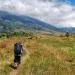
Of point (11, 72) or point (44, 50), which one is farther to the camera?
point (44, 50)

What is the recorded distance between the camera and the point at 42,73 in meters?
25.7

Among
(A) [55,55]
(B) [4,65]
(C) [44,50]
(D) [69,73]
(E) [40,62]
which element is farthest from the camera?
(C) [44,50]

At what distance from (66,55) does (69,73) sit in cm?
1018

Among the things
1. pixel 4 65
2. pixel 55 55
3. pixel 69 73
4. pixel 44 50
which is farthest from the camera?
pixel 44 50

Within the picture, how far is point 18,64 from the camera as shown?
28578mm

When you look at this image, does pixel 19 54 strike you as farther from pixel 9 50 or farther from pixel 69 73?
pixel 9 50

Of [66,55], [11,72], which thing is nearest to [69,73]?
[11,72]

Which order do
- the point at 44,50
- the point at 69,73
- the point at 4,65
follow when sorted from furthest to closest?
the point at 44,50, the point at 4,65, the point at 69,73

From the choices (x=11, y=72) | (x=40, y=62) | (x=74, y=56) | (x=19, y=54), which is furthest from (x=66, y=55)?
(x=11, y=72)

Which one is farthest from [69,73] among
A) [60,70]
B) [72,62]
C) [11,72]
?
[72,62]

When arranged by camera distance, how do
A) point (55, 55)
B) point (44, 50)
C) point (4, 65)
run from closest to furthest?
point (4, 65) < point (55, 55) < point (44, 50)

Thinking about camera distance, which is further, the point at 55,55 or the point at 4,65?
the point at 55,55

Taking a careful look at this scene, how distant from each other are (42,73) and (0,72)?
3779mm

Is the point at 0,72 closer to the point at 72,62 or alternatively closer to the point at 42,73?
the point at 42,73
